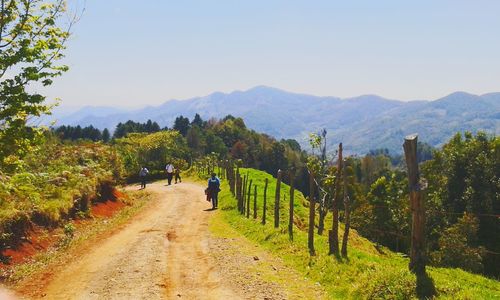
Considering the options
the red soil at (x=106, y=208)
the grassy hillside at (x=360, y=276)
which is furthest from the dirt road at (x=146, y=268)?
the red soil at (x=106, y=208)

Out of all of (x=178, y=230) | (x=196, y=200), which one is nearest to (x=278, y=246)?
(x=178, y=230)

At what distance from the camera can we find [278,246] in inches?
813

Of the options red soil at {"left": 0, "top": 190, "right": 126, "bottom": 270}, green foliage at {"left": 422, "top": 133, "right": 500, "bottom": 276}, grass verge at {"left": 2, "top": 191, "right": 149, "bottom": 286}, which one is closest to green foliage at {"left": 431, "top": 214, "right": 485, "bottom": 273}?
green foliage at {"left": 422, "top": 133, "right": 500, "bottom": 276}

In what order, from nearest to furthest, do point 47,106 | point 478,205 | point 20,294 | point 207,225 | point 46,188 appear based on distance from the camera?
point 20,294 → point 47,106 → point 46,188 → point 207,225 → point 478,205

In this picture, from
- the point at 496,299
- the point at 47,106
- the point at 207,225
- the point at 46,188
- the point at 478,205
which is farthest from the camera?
the point at 478,205

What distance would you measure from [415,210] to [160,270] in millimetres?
9628

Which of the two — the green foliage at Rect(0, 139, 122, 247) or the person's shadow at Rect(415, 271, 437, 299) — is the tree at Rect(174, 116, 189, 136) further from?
the person's shadow at Rect(415, 271, 437, 299)

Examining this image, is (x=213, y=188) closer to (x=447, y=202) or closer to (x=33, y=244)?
(x=33, y=244)

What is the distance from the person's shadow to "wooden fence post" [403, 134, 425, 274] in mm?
575

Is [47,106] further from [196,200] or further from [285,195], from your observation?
[285,195]

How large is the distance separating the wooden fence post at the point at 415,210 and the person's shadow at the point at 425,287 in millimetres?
575

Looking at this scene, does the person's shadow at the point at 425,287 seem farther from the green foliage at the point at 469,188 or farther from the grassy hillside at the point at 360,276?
the green foliage at the point at 469,188

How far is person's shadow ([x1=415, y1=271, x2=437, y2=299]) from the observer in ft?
40.2

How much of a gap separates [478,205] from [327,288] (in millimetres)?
42709
